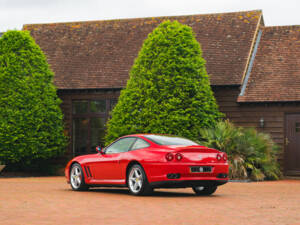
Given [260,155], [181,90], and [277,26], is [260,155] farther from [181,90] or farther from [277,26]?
[277,26]

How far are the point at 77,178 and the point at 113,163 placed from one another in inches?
54.0

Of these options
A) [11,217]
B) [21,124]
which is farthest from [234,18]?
[11,217]

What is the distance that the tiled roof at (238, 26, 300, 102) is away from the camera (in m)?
21.2

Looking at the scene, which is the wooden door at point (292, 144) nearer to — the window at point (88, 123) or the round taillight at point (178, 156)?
the window at point (88, 123)

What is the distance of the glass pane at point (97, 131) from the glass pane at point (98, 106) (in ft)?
1.22

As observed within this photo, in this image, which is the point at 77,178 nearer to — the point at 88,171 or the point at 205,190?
the point at 88,171

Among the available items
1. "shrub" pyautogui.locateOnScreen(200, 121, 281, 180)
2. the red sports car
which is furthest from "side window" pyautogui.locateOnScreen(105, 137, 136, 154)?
"shrub" pyautogui.locateOnScreen(200, 121, 281, 180)

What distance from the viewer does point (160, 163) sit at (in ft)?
36.8

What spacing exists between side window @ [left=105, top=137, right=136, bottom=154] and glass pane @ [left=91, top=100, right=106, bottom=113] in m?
11.0

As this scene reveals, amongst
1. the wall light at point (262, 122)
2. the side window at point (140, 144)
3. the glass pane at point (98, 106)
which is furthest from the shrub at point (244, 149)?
the side window at point (140, 144)

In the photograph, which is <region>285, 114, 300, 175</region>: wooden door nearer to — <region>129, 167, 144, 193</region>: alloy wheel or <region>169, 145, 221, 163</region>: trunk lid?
<region>169, 145, 221, 163</region>: trunk lid

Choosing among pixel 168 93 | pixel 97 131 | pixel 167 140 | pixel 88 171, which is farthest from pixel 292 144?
pixel 88 171

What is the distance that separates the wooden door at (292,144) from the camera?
21.1 meters

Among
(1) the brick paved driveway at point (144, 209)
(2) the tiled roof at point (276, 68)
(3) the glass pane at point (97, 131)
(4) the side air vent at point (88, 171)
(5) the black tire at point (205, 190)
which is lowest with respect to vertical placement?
(1) the brick paved driveway at point (144, 209)
